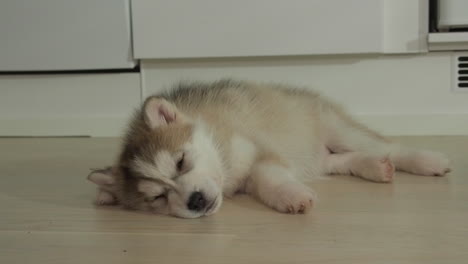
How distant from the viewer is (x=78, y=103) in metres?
3.04

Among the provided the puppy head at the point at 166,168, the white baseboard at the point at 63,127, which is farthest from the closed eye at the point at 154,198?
the white baseboard at the point at 63,127

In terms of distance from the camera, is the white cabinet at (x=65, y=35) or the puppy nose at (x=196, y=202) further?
the white cabinet at (x=65, y=35)

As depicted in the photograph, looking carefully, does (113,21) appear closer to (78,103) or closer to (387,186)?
(78,103)

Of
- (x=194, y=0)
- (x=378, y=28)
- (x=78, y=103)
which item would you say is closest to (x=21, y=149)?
(x=78, y=103)

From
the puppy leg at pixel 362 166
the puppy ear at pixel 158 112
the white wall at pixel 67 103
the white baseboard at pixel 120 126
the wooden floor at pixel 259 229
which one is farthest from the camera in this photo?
the white wall at pixel 67 103

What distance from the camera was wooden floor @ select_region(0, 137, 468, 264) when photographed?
48.3 inches

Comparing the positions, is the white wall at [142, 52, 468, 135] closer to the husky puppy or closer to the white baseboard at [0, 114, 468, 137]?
the white baseboard at [0, 114, 468, 137]

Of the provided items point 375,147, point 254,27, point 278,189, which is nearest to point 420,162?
point 375,147

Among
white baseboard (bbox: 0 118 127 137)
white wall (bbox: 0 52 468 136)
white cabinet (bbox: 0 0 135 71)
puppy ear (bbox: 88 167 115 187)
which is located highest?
white cabinet (bbox: 0 0 135 71)

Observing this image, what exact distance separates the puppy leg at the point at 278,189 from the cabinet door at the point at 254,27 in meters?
1.09

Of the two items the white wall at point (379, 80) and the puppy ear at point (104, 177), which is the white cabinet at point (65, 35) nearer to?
the white wall at point (379, 80)

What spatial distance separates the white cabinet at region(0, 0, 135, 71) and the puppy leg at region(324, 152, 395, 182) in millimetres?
1246

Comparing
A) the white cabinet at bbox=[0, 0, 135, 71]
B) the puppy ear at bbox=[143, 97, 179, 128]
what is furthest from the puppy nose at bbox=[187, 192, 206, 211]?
the white cabinet at bbox=[0, 0, 135, 71]

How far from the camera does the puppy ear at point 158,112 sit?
1.70 m
